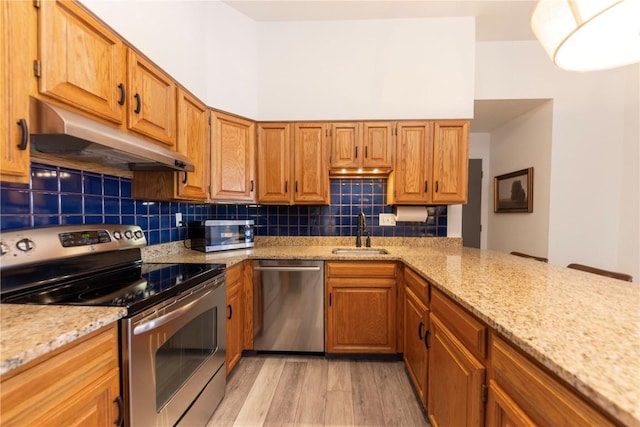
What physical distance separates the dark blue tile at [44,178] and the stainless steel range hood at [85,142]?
11 centimetres

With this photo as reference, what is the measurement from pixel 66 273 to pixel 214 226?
990mm

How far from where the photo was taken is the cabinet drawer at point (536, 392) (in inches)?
19.9

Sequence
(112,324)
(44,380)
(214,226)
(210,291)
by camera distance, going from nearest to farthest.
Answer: (44,380)
(112,324)
(210,291)
(214,226)

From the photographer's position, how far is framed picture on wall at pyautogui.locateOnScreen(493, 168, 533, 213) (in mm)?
2867

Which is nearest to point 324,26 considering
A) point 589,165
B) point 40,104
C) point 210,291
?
point 40,104

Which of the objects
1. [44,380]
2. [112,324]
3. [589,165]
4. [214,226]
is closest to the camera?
[44,380]

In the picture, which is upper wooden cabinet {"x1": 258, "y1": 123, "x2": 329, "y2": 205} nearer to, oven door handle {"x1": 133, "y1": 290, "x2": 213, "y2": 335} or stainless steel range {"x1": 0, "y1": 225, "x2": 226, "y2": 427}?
stainless steel range {"x1": 0, "y1": 225, "x2": 226, "y2": 427}

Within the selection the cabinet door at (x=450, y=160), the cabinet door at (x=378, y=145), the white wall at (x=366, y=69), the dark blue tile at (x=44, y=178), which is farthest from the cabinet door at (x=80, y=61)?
the cabinet door at (x=450, y=160)

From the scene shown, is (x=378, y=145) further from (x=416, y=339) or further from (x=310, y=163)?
(x=416, y=339)

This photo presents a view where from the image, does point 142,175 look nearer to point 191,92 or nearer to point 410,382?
point 191,92

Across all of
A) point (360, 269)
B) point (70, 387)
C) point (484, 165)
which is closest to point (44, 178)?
point (70, 387)

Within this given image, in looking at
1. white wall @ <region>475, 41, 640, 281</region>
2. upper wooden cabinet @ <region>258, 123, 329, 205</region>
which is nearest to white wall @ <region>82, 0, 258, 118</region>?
upper wooden cabinet @ <region>258, 123, 329, 205</region>

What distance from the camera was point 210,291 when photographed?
1441 millimetres

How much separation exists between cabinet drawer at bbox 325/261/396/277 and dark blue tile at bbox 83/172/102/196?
1602 millimetres
